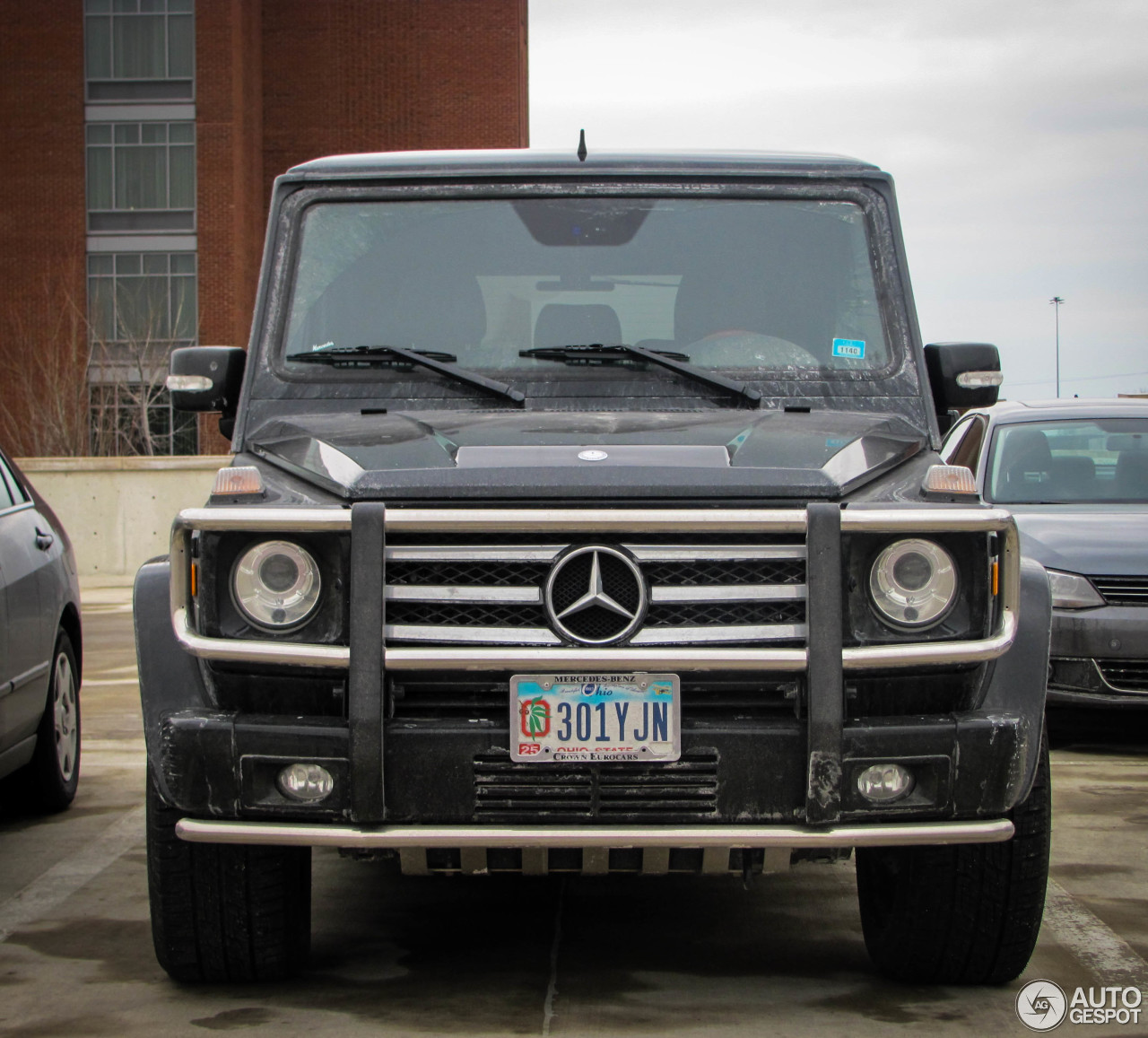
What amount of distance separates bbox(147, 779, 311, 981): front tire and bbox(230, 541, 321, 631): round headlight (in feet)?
2.17

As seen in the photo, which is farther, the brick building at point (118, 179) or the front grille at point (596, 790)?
the brick building at point (118, 179)

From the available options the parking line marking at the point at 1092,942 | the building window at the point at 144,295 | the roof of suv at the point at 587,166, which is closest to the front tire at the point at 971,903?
the parking line marking at the point at 1092,942

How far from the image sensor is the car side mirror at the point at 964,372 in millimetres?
4949

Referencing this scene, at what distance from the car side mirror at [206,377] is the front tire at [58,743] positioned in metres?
2.14

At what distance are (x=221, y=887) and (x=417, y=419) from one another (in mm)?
1308

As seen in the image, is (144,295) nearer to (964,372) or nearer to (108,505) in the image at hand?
(108,505)

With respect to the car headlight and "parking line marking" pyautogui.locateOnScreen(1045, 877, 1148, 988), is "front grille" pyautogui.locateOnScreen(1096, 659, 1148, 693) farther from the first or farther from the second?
"parking line marking" pyautogui.locateOnScreen(1045, 877, 1148, 988)

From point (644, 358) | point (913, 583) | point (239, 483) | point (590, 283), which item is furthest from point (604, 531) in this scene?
point (590, 283)

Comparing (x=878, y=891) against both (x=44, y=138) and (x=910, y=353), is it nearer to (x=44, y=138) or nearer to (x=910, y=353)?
(x=910, y=353)

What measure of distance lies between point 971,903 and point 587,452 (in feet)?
4.87

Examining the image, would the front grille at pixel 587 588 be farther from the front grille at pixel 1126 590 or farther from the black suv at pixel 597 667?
the front grille at pixel 1126 590

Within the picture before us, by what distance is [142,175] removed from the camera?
4191 centimetres

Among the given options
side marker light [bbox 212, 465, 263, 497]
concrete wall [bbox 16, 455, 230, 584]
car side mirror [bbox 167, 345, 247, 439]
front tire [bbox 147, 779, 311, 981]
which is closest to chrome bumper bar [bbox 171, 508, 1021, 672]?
side marker light [bbox 212, 465, 263, 497]

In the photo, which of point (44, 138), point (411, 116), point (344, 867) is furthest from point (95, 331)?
point (344, 867)
